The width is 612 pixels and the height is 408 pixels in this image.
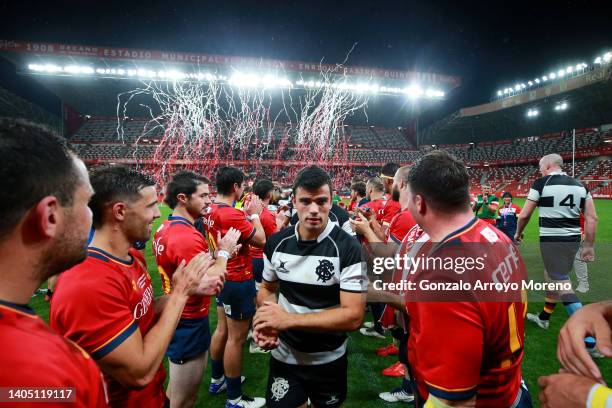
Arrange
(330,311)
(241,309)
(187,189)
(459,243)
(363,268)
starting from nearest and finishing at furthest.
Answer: (459,243) → (330,311) → (363,268) → (187,189) → (241,309)

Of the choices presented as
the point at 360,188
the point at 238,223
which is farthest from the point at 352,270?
the point at 360,188

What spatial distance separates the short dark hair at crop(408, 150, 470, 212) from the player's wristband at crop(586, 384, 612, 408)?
940 mm

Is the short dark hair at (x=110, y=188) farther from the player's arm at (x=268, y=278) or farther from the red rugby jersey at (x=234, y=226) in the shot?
the red rugby jersey at (x=234, y=226)

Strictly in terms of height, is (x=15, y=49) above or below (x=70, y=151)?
above

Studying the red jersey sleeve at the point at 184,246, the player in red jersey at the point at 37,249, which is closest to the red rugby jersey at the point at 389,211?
the red jersey sleeve at the point at 184,246

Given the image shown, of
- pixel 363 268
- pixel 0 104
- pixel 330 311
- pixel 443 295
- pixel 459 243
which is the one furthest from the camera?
pixel 0 104

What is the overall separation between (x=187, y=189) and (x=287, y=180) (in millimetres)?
39235

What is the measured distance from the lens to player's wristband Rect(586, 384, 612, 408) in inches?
35.7

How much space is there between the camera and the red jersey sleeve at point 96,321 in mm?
1480

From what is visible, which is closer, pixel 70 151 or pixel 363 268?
pixel 70 151

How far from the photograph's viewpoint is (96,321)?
1.51 metres

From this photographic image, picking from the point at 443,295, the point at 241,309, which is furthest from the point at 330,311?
the point at 241,309

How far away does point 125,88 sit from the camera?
3859 centimetres

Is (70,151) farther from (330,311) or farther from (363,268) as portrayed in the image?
(363,268)
